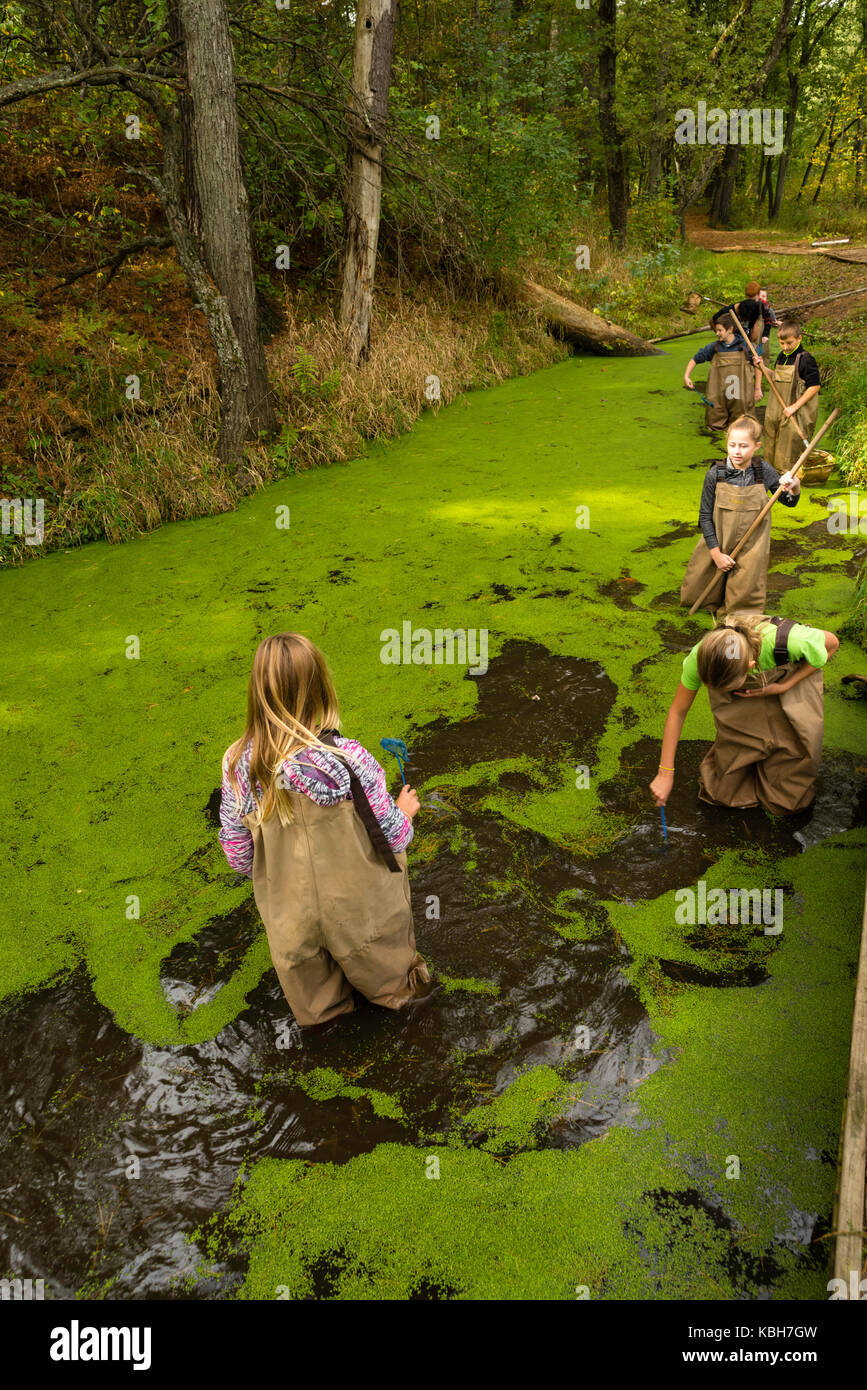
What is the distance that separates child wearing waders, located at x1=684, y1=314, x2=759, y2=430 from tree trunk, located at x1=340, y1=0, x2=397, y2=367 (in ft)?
10.4

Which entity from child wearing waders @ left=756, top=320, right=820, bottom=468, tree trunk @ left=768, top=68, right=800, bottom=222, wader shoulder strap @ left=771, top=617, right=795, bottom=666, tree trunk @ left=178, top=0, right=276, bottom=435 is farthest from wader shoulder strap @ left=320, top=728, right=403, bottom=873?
tree trunk @ left=768, top=68, right=800, bottom=222

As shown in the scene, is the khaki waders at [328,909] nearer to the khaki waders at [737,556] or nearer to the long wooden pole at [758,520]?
the long wooden pole at [758,520]

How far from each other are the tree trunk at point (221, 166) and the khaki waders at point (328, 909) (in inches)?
209

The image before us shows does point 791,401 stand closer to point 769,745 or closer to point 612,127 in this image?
point 769,745

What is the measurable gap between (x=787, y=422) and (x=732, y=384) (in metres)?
0.94

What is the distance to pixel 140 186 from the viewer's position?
8.23 metres

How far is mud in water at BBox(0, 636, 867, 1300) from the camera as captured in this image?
1909 mm

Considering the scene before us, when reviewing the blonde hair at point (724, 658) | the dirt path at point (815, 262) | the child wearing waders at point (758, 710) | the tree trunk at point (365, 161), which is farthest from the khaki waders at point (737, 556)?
the dirt path at point (815, 262)

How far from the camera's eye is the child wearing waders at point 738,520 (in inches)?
139

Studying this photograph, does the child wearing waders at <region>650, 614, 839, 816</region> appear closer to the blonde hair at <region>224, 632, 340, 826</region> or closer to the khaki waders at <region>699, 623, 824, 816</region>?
the khaki waders at <region>699, 623, 824, 816</region>

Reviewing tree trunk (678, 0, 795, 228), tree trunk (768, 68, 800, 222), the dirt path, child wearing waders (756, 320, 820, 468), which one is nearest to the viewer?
child wearing waders (756, 320, 820, 468)

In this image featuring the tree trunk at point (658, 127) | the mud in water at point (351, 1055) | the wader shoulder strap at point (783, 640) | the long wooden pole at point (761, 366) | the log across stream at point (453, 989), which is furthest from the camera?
the tree trunk at point (658, 127)
